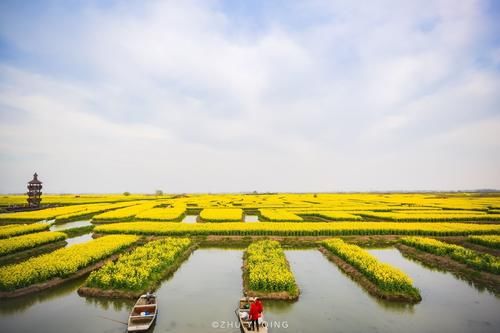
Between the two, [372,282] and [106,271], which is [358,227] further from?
[106,271]

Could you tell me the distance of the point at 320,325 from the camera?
12.8 m

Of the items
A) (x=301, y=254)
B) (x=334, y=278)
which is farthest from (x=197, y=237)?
(x=334, y=278)

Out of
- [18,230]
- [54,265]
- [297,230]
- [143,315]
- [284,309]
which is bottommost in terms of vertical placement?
[284,309]

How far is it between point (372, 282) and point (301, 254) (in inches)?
328

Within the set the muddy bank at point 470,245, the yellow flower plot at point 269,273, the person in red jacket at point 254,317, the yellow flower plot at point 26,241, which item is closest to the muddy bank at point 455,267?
the muddy bank at point 470,245

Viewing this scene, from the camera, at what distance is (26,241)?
81.6ft

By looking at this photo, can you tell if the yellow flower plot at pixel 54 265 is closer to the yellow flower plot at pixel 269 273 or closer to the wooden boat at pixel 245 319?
the yellow flower plot at pixel 269 273

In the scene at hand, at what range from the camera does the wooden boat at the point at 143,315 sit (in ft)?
38.9

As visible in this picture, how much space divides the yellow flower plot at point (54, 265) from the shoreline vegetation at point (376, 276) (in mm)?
17576

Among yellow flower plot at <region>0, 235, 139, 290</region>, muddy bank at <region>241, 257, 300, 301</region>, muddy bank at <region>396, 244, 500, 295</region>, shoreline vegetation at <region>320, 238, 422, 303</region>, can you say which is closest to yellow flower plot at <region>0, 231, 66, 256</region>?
yellow flower plot at <region>0, 235, 139, 290</region>

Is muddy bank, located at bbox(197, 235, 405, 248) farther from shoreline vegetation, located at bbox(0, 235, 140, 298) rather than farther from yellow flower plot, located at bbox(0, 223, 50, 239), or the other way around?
yellow flower plot, located at bbox(0, 223, 50, 239)

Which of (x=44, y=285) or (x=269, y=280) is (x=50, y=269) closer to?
(x=44, y=285)

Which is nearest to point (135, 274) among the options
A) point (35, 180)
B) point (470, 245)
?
point (470, 245)

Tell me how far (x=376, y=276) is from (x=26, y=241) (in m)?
27.5
